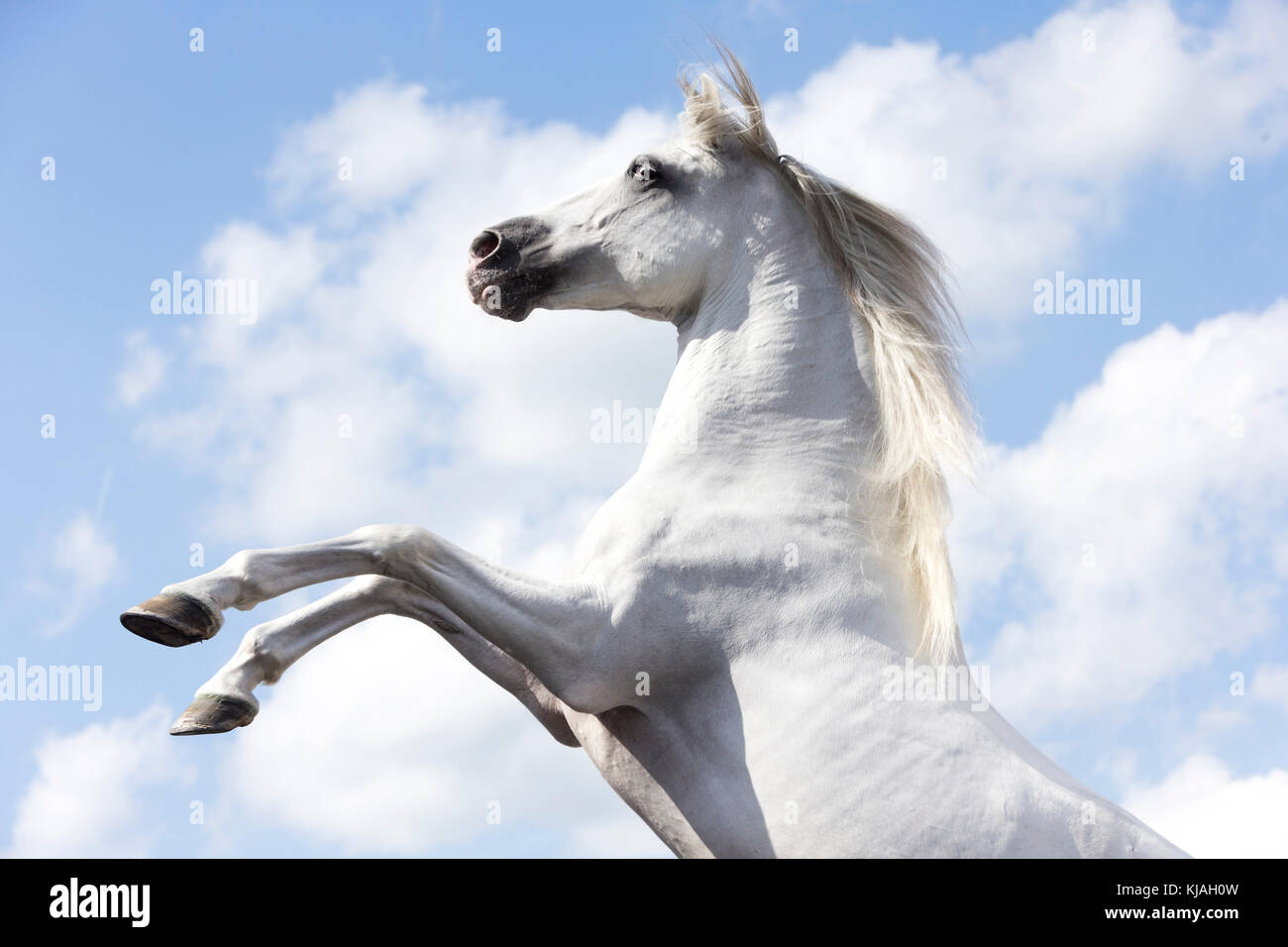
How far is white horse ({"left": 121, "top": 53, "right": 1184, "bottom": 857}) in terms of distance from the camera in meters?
4.81

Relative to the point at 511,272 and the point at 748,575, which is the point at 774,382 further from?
the point at 511,272

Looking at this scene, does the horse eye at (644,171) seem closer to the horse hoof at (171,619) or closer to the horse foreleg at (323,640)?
the horse foreleg at (323,640)

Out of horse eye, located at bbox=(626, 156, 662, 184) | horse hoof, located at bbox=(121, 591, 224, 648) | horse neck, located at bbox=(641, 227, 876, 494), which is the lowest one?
horse hoof, located at bbox=(121, 591, 224, 648)

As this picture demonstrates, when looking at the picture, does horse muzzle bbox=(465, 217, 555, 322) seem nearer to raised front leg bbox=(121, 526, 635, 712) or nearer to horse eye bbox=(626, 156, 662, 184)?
horse eye bbox=(626, 156, 662, 184)

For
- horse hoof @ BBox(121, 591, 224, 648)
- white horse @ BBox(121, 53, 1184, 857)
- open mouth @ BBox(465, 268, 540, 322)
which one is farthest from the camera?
open mouth @ BBox(465, 268, 540, 322)

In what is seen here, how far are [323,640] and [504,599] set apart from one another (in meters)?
0.73

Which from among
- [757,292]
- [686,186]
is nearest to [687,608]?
[757,292]

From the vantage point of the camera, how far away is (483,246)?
233 inches

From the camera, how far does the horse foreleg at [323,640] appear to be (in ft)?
15.2

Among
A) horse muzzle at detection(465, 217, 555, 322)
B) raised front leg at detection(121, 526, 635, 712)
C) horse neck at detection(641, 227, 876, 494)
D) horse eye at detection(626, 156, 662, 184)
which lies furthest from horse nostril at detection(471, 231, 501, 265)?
raised front leg at detection(121, 526, 635, 712)

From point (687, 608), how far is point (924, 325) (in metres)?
1.79
